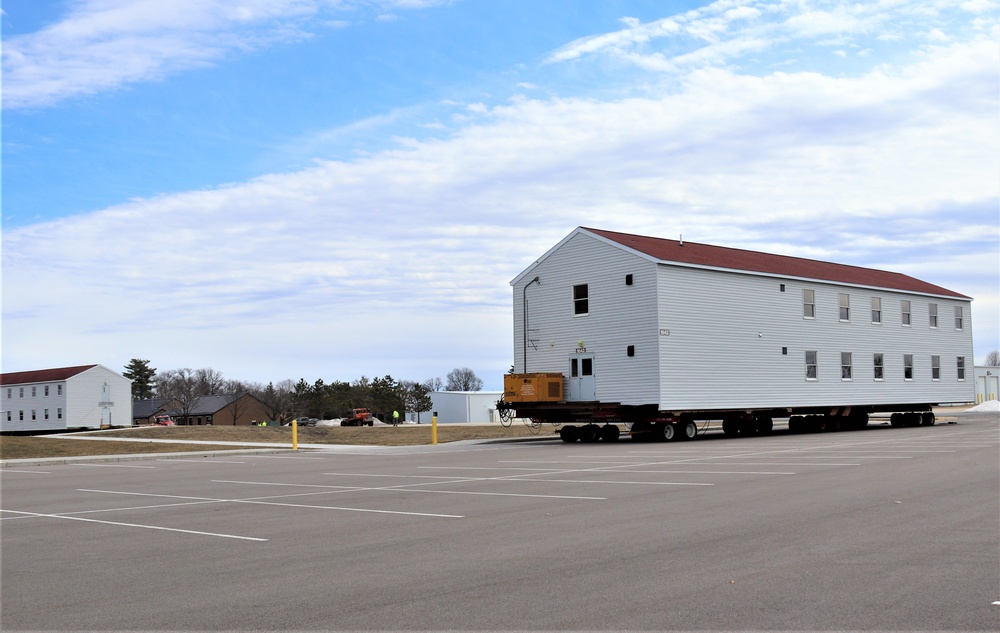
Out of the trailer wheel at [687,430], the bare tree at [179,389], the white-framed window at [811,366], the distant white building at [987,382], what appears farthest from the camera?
the bare tree at [179,389]

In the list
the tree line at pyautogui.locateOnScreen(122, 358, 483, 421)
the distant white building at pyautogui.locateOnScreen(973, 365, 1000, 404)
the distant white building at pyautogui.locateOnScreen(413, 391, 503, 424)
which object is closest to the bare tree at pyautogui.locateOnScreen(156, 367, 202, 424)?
the tree line at pyautogui.locateOnScreen(122, 358, 483, 421)

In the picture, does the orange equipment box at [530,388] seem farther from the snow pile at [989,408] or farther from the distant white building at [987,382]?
the distant white building at [987,382]

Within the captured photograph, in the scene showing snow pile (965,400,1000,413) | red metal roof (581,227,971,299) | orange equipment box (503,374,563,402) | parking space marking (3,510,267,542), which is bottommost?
parking space marking (3,510,267,542)

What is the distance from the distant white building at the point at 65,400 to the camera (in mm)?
83062

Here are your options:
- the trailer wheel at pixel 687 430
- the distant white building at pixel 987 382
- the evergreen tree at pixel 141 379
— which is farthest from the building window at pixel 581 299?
the evergreen tree at pixel 141 379

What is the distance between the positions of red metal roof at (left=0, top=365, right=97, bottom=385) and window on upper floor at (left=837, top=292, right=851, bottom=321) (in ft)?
221

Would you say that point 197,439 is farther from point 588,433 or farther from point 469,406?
point 469,406

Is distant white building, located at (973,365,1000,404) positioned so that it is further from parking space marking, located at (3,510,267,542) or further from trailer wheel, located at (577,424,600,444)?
parking space marking, located at (3,510,267,542)

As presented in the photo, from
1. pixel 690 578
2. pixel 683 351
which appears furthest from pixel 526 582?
pixel 683 351

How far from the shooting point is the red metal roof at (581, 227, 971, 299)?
1366 inches

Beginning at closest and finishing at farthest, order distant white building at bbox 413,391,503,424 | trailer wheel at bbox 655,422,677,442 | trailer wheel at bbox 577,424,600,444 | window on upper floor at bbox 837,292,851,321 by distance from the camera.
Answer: trailer wheel at bbox 655,422,677,442, trailer wheel at bbox 577,424,600,444, window on upper floor at bbox 837,292,851,321, distant white building at bbox 413,391,503,424

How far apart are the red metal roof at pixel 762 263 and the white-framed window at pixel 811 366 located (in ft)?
10.3

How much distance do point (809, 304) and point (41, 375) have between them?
2926 inches

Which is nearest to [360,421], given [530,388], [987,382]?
[530,388]
